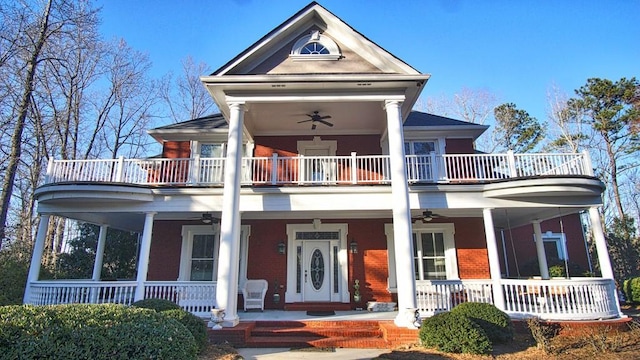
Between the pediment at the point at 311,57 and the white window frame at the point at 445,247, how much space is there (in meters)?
5.54

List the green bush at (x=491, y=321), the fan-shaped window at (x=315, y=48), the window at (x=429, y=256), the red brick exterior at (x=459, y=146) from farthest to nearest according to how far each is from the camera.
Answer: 1. the red brick exterior at (x=459, y=146)
2. the window at (x=429, y=256)
3. the fan-shaped window at (x=315, y=48)
4. the green bush at (x=491, y=321)

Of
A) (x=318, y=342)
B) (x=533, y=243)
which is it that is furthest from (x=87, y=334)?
(x=533, y=243)

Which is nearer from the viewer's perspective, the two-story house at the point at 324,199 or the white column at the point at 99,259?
the two-story house at the point at 324,199

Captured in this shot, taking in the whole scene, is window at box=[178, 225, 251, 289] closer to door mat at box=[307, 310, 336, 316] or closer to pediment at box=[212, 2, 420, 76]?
door mat at box=[307, 310, 336, 316]

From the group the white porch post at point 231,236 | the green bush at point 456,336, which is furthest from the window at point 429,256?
the white porch post at point 231,236

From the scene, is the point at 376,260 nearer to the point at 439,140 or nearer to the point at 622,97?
the point at 439,140

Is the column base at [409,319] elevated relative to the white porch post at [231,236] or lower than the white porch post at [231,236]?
lower

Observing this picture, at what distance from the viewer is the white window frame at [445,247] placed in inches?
471

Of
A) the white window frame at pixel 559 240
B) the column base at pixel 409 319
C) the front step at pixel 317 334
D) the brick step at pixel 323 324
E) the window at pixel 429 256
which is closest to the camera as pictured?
the front step at pixel 317 334

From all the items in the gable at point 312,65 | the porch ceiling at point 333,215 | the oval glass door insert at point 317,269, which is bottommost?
the oval glass door insert at point 317,269

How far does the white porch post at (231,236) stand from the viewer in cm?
863

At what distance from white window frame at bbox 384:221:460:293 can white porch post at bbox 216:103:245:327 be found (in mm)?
5435

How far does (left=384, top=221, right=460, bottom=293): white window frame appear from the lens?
1195 centimetres

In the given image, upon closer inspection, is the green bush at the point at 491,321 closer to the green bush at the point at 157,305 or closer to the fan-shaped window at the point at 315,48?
the green bush at the point at 157,305
